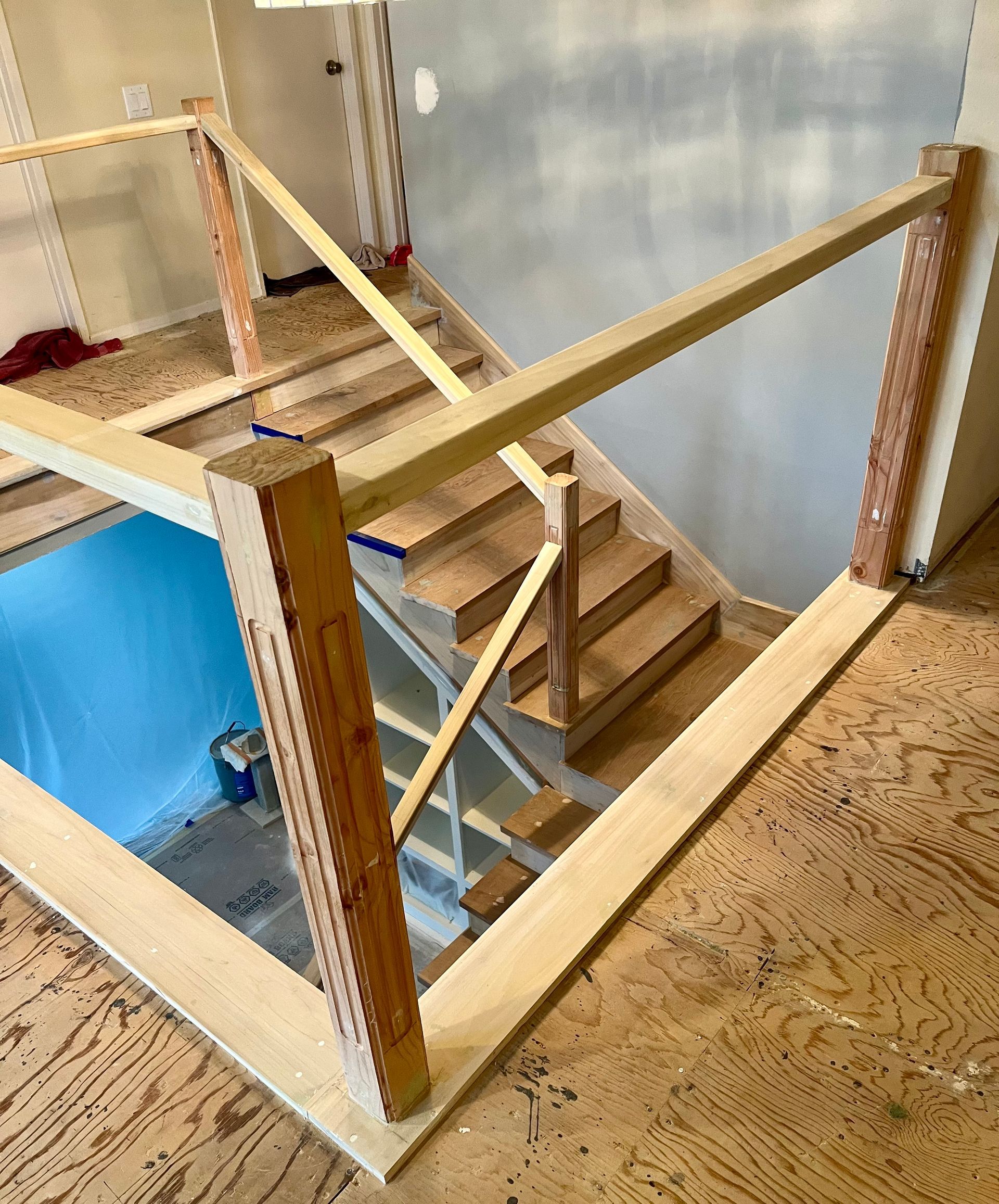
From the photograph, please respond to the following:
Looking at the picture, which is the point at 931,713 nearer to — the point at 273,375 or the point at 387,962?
the point at 387,962

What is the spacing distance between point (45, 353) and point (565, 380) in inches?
120

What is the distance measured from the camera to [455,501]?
320 cm

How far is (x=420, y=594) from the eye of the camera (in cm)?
295

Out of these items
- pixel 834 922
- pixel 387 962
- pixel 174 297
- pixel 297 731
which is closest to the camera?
pixel 297 731

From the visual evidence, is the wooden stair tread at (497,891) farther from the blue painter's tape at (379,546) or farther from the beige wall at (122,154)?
the beige wall at (122,154)

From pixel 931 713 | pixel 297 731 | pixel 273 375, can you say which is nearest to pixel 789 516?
pixel 931 713

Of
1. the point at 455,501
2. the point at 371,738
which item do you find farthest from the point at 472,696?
the point at 455,501

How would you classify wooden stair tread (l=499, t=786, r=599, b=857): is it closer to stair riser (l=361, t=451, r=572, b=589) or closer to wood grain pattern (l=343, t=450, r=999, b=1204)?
stair riser (l=361, t=451, r=572, b=589)

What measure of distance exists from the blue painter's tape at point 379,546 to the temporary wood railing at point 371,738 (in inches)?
54.6

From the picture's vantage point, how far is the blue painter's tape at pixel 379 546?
2920 mm

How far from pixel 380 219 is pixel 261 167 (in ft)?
5.64

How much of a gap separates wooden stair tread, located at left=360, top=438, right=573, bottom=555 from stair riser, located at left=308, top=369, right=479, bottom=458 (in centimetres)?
25

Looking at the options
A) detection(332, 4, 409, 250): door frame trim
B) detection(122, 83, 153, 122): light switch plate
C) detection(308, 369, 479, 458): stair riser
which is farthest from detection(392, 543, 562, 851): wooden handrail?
detection(332, 4, 409, 250): door frame trim

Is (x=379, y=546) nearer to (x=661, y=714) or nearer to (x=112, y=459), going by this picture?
(x=661, y=714)
